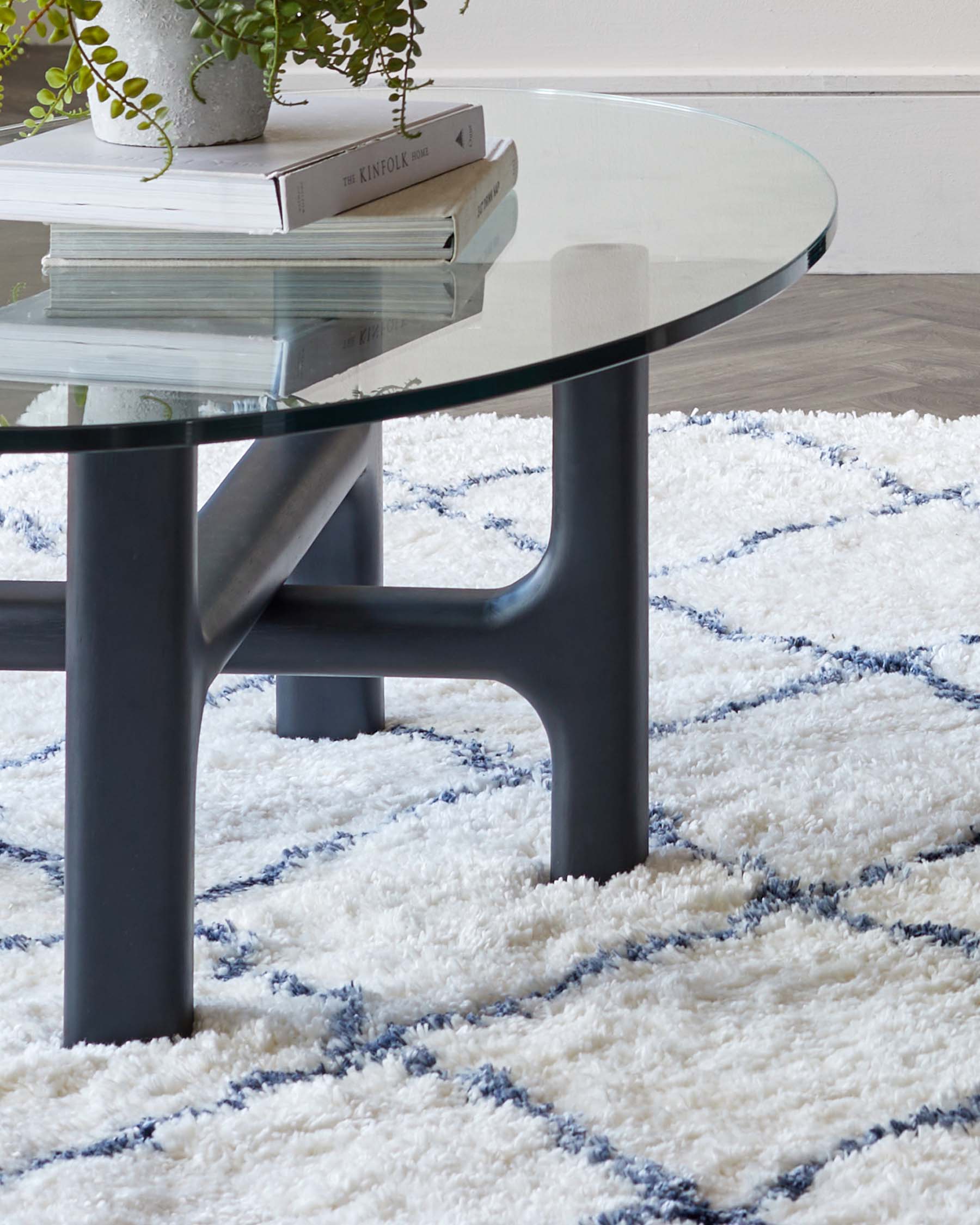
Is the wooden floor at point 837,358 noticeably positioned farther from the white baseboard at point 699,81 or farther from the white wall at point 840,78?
the white baseboard at point 699,81

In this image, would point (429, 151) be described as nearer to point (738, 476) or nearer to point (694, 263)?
point (694, 263)

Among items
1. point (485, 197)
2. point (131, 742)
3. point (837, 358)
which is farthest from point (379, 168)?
point (837, 358)

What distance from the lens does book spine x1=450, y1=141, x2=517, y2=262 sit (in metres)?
0.81

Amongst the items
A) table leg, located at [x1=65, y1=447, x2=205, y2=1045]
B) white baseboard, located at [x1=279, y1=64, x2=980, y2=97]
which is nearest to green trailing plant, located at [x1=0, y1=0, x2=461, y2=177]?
Result: table leg, located at [x1=65, y1=447, x2=205, y2=1045]

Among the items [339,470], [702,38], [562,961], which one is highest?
[702,38]

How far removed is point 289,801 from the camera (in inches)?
42.5

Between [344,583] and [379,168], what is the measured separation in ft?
1.29

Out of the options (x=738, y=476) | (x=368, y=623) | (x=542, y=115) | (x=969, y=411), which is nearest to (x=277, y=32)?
(x=368, y=623)

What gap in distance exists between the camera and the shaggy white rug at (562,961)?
2.33 ft

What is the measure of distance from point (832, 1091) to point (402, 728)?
1.67 feet

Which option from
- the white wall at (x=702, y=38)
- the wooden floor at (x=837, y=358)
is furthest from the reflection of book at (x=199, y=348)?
the white wall at (x=702, y=38)

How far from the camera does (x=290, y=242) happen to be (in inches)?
30.7

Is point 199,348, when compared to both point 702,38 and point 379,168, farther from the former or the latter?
point 702,38

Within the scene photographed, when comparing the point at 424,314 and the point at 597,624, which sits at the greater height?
the point at 424,314
